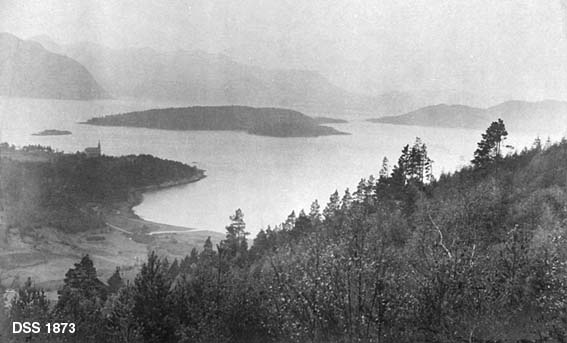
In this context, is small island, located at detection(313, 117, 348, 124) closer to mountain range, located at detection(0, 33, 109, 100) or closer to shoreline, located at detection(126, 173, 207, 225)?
shoreline, located at detection(126, 173, 207, 225)

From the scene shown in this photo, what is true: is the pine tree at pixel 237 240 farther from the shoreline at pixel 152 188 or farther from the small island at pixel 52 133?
the small island at pixel 52 133

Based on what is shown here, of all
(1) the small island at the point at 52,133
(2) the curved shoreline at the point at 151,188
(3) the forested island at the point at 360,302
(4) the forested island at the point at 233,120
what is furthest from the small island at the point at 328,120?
(3) the forested island at the point at 360,302

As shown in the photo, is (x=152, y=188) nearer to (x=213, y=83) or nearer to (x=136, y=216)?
(x=136, y=216)

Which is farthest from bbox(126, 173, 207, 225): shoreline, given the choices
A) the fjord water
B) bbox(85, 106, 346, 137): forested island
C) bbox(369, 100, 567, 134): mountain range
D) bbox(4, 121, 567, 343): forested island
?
bbox(4, 121, 567, 343): forested island

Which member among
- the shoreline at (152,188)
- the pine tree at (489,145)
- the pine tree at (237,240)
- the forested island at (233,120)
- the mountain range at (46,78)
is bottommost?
the pine tree at (237,240)

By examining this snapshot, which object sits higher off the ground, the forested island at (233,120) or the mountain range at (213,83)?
the mountain range at (213,83)

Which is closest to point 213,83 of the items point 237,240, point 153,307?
point 237,240
